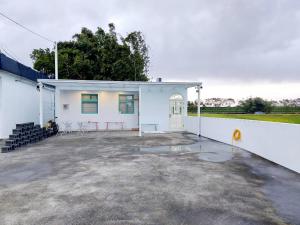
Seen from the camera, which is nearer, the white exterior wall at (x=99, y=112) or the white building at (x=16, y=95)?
the white building at (x=16, y=95)

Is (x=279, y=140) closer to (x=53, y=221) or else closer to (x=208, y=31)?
(x=53, y=221)

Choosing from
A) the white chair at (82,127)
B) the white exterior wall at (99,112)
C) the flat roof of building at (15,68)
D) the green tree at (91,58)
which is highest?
the green tree at (91,58)

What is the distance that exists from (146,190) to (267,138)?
4.45 metres

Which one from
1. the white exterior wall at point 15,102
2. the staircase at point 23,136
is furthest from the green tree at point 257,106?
the staircase at point 23,136

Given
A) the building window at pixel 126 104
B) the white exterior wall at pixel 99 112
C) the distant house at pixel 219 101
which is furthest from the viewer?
the distant house at pixel 219 101

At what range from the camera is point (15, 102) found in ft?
35.9

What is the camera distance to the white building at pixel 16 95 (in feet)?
32.6

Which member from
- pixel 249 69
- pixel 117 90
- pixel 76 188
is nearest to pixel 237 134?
pixel 76 188

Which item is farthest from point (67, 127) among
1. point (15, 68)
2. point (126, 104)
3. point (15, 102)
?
point (15, 68)

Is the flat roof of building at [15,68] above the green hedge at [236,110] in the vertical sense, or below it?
above

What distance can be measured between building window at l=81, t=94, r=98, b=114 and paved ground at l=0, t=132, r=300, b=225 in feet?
25.8

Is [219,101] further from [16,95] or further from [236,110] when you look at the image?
[16,95]

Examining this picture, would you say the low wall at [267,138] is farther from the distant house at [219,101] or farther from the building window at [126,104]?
the distant house at [219,101]

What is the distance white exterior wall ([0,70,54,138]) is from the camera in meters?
9.96
